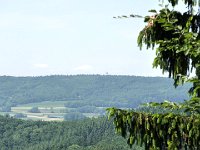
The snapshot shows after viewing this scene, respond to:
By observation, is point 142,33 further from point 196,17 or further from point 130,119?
point 130,119

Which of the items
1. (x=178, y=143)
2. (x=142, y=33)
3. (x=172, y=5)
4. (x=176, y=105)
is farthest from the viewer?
(x=142, y=33)

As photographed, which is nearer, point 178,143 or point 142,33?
point 178,143

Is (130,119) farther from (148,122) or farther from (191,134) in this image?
(191,134)

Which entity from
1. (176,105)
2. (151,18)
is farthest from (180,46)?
(151,18)

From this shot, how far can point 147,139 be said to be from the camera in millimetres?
12180

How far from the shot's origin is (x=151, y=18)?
14.5 meters

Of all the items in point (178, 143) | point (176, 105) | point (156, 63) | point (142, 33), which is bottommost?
point (178, 143)

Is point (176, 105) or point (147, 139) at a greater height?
point (176, 105)

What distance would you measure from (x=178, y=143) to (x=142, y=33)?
501 centimetres

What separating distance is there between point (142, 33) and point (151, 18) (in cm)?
114

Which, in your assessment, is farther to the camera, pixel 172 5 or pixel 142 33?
pixel 142 33

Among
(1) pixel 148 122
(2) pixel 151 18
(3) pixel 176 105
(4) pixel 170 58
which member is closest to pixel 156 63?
(4) pixel 170 58

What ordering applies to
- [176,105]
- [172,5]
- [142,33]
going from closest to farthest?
1. [176,105]
2. [172,5]
3. [142,33]

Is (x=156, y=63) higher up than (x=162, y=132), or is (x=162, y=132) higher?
(x=156, y=63)
